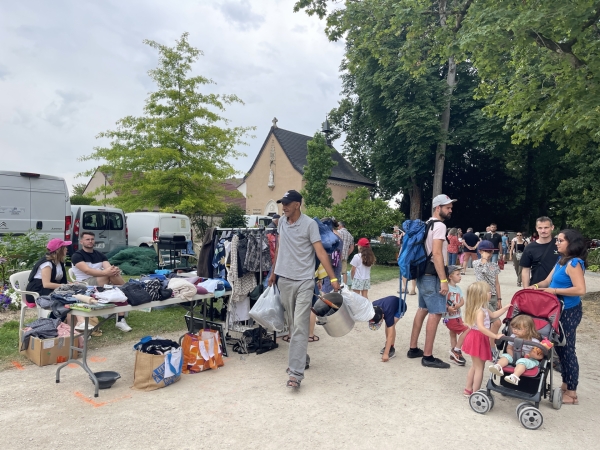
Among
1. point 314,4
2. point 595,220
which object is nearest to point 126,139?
point 314,4

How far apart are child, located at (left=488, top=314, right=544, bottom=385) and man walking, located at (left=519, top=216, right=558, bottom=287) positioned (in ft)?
3.95

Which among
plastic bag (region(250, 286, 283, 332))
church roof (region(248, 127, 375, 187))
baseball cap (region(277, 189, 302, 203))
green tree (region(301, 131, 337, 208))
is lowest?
plastic bag (region(250, 286, 283, 332))

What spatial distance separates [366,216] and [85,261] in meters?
12.0

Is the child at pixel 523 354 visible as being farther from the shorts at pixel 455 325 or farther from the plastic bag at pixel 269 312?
the plastic bag at pixel 269 312

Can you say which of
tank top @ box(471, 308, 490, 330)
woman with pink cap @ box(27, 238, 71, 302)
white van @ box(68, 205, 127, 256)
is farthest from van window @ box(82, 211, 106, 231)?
tank top @ box(471, 308, 490, 330)

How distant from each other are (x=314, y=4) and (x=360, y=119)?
18.4m

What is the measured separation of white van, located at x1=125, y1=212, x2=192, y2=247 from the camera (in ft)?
47.5

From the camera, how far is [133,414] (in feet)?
12.1

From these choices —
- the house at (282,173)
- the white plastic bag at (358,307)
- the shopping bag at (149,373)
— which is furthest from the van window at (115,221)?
the house at (282,173)

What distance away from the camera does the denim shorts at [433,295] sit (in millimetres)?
4969

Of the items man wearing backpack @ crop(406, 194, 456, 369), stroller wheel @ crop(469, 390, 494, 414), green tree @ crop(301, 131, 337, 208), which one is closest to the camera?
stroller wheel @ crop(469, 390, 494, 414)

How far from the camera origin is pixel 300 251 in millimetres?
4539

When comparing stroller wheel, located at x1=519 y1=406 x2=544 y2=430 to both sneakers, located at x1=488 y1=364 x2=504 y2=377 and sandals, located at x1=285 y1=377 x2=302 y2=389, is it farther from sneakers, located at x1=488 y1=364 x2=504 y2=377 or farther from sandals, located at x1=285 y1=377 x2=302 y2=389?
sandals, located at x1=285 y1=377 x2=302 y2=389

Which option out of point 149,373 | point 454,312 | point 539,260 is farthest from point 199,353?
point 539,260
